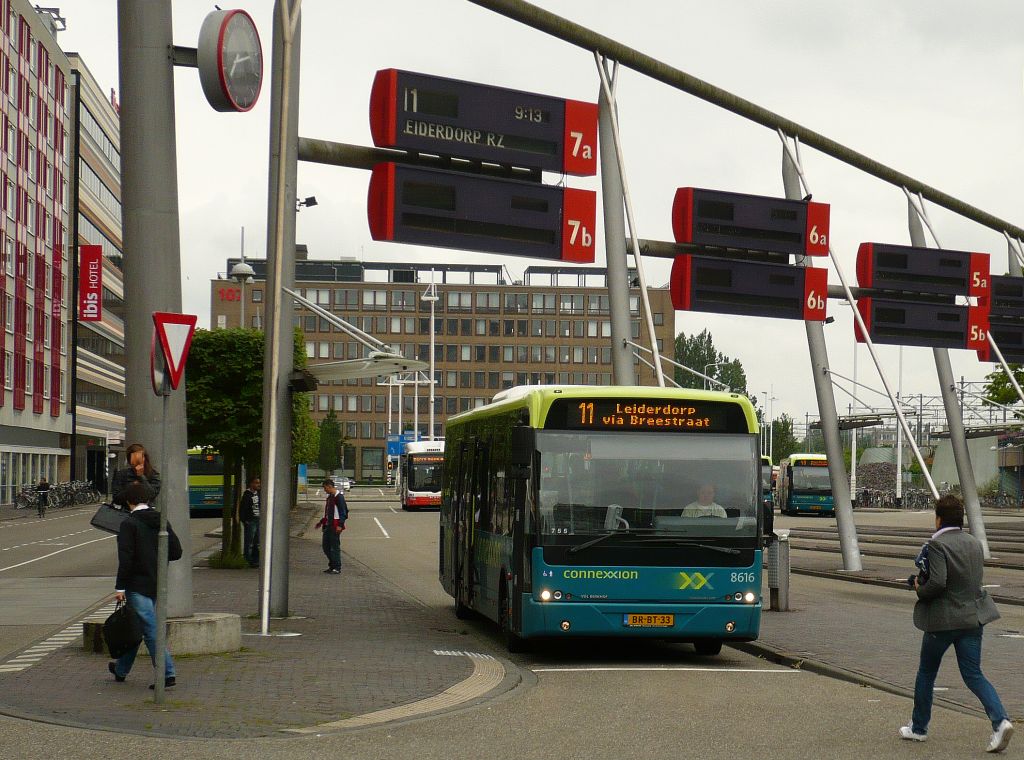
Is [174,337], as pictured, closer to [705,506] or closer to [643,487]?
[643,487]

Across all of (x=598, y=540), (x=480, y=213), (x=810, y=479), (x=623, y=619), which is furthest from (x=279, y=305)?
(x=810, y=479)

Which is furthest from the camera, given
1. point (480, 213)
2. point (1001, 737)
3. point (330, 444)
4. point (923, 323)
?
point (330, 444)

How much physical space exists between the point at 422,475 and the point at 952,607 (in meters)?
60.6

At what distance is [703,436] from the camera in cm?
1454

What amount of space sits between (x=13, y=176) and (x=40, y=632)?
59105 millimetres

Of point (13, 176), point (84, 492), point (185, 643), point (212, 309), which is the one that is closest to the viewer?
point (185, 643)

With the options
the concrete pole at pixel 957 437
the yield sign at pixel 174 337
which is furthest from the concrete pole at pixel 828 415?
the yield sign at pixel 174 337

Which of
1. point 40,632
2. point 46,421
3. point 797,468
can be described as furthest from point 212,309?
point 40,632

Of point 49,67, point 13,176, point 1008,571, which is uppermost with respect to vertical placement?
point 49,67

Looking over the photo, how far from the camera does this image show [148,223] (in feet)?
45.0

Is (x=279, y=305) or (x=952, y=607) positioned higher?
(x=279, y=305)

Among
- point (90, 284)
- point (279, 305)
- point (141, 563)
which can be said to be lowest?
point (141, 563)

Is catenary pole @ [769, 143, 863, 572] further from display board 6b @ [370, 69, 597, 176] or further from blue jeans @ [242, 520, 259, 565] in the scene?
blue jeans @ [242, 520, 259, 565]

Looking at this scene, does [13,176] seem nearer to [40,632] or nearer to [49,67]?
[49,67]
